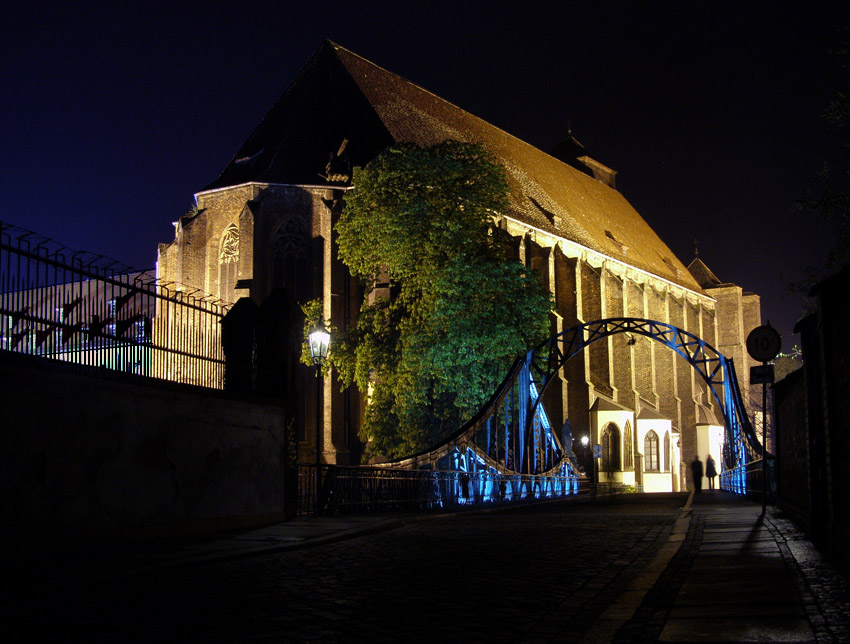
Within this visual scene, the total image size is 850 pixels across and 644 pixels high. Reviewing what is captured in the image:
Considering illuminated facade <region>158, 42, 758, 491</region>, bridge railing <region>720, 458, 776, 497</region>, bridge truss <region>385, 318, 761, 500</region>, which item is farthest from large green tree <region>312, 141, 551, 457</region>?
bridge railing <region>720, 458, 776, 497</region>

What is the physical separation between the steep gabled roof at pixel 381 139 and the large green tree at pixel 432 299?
32.8ft

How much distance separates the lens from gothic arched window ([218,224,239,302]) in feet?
141

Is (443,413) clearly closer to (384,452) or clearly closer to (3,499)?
(384,452)

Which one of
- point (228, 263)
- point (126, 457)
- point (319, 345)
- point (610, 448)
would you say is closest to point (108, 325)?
point (126, 457)

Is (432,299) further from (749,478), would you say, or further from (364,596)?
(364,596)

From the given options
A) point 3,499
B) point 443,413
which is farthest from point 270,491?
point 443,413

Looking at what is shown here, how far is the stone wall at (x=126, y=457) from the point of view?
32.5 feet

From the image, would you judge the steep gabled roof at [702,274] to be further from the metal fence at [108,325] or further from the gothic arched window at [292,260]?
the metal fence at [108,325]

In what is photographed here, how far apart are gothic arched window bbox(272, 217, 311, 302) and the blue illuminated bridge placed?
36.0 ft

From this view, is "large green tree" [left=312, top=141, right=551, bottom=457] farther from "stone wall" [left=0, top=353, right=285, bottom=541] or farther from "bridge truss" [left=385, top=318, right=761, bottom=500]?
"stone wall" [left=0, top=353, right=285, bottom=541]

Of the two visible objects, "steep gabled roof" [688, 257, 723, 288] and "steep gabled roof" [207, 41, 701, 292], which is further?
"steep gabled roof" [688, 257, 723, 288]

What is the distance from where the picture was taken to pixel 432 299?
33.0 meters

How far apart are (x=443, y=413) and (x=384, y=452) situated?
2.47 metres

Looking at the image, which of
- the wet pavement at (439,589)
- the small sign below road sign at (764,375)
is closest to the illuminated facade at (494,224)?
the small sign below road sign at (764,375)
